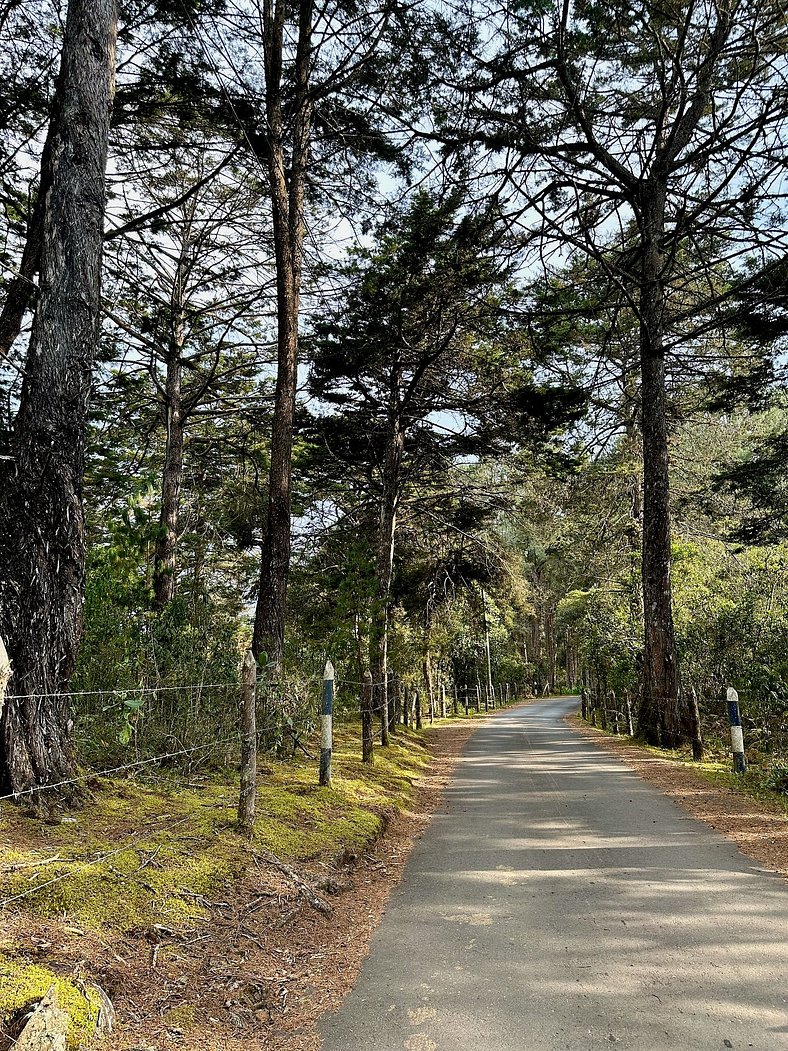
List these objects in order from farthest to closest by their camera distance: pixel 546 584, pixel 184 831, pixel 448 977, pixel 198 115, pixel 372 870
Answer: pixel 546 584, pixel 198 115, pixel 372 870, pixel 184 831, pixel 448 977

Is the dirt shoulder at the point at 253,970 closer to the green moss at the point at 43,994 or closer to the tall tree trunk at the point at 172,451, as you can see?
the green moss at the point at 43,994

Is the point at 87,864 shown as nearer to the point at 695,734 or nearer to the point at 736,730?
the point at 736,730

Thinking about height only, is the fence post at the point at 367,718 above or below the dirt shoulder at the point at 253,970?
above

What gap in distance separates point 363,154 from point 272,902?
10.6m

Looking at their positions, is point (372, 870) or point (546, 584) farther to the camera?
point (546, 584)

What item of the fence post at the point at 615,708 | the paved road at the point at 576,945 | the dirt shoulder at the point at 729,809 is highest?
the paved road at the point at 576,945

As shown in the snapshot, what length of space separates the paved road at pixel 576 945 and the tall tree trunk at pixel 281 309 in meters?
3.77

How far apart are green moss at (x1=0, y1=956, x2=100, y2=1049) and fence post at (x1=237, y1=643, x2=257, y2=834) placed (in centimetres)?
246

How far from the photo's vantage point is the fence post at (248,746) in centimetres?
532

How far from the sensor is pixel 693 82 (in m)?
11.7

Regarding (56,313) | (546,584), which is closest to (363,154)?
(56,313)

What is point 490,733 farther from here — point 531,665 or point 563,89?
point 531,665

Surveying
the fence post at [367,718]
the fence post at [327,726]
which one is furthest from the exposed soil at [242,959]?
the fence post at [367,718]

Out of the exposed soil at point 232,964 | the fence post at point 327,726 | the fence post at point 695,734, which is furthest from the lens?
the fence post at point 695,734
